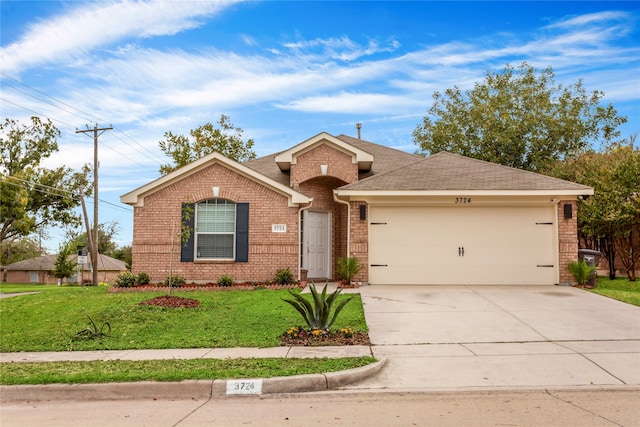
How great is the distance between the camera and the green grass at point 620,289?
12.7m

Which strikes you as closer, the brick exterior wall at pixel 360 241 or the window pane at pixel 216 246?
the brick exterior wall at pixel 360 241

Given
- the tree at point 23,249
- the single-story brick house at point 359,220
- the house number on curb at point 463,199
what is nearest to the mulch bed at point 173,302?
the single-story brick house at point 359,220

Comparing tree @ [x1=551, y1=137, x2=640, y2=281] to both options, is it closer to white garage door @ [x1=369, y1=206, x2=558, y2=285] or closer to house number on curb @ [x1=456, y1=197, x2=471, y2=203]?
white garage door @ [x1=369, y1=206, x2=558, y2=285]

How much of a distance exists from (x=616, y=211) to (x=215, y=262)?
1302 cm

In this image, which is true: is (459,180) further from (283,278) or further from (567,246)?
(283,278)

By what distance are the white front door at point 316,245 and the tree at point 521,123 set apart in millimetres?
16930

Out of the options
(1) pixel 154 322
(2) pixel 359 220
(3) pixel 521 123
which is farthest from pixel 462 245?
(3) pixel 521 123

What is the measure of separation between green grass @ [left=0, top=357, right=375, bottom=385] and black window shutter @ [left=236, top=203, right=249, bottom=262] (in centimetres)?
869

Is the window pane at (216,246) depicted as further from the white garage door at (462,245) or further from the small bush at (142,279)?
the white garage door at (462,245)

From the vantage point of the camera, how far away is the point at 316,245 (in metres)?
18.0

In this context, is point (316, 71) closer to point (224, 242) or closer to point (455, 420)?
point (224, 242)

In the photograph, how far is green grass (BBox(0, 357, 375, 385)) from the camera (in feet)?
22.2

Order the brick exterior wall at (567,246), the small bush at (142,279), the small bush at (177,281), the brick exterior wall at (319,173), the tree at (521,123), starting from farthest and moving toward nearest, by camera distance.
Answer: the tree at (521,123)
the brick exterior wall at (319,173)
the small bush at (142,279)
the small bush at (177,281)
the brick exterior wall at (567,246)

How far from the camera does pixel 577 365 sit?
752 cm
